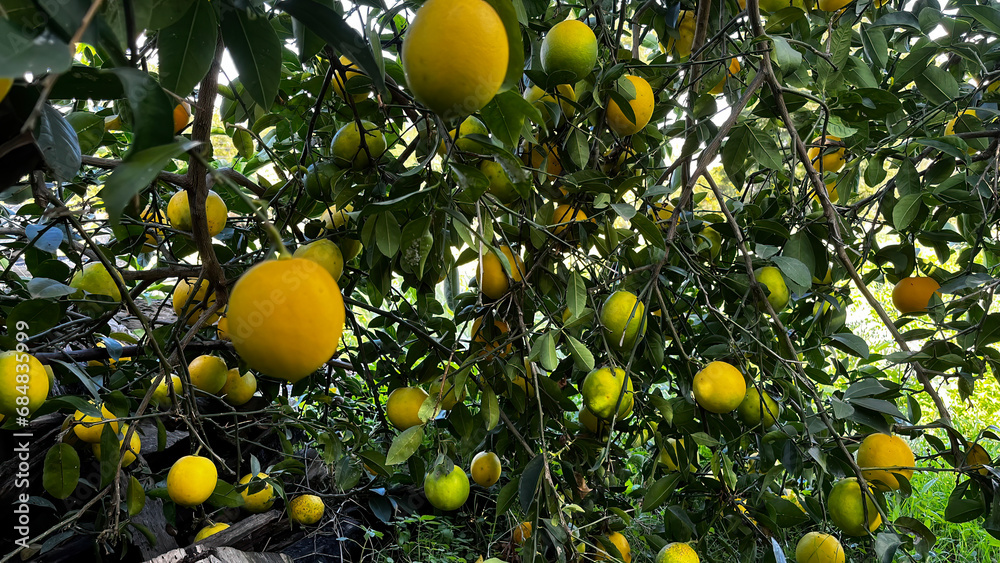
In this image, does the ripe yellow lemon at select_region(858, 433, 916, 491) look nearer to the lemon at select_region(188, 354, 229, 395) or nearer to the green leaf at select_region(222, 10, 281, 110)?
the green leaf at select_region(222, 10, 281, 110)

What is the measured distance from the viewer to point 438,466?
3.19 ft

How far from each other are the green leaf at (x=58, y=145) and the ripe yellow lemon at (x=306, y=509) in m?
1.08

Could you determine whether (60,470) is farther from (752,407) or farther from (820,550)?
(820,550)

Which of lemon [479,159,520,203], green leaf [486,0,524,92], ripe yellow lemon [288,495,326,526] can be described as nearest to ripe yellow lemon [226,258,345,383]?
green leaf [486,0,524,92]

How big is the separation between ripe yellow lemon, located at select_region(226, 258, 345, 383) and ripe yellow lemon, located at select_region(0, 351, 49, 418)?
65 cm

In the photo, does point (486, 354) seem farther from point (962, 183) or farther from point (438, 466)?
point (962, 183)

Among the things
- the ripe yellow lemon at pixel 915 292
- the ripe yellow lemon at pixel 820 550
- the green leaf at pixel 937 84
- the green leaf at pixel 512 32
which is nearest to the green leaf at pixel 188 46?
the green leaf at pixel 512 32

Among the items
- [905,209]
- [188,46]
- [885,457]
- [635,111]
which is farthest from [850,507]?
[188,46]

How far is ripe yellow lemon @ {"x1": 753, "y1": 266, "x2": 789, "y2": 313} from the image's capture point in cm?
107

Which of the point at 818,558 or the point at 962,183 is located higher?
the point at 962,183

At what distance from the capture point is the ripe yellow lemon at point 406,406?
110cm

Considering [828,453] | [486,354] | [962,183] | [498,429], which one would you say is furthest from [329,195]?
[962,183]

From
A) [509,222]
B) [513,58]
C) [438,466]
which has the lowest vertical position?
[438,466]

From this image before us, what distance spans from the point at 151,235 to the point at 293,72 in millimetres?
481
